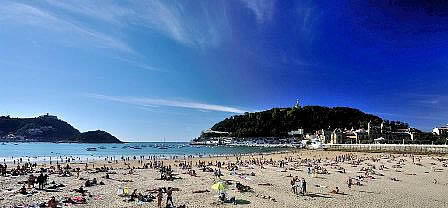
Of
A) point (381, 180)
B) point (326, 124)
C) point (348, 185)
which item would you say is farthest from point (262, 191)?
point (326, 124)

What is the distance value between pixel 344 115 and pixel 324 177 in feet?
578

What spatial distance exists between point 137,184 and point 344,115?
186m

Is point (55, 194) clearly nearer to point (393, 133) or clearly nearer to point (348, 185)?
point (348, 185)

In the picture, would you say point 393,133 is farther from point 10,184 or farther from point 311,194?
point 10,184

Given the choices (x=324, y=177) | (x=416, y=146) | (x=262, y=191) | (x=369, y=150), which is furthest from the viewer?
(x=369, y=150)

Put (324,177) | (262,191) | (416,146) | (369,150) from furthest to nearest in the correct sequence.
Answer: (369,150)
(416,146)
(324,177)
(262,191)

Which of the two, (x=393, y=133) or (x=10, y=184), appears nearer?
(x=10, y=184)

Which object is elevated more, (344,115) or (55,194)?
(344,115)

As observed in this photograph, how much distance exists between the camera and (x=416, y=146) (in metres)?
72.3

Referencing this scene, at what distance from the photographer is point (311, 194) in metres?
22.4

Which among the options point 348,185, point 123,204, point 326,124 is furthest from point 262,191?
point 326,124

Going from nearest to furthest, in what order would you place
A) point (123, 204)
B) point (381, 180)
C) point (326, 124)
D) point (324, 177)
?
point (123, 204), point (381, 180), point (324, 177), point (326, 124)

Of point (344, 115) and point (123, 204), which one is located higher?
point (344, 115)

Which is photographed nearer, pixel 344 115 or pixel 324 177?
pixel 324 177
